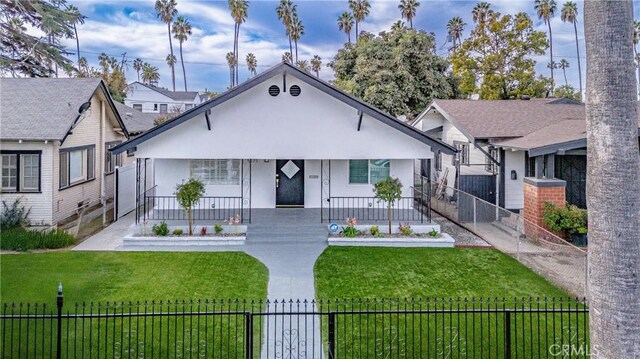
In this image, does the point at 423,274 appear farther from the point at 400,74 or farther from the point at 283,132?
the point at 400,74

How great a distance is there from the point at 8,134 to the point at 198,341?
12656 mm

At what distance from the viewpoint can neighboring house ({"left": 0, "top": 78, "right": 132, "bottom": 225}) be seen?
15.0 metres

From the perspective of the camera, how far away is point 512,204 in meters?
17.1

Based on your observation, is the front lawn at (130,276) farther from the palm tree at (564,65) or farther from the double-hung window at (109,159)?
the palm tree at (564,65)

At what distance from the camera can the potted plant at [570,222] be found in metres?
12.6

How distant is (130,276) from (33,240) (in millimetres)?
4522

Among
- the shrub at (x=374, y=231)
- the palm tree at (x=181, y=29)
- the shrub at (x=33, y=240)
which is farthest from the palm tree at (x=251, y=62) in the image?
the shrub at (x=374, y=231)

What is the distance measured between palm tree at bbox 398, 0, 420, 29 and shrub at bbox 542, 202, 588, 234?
4161cm

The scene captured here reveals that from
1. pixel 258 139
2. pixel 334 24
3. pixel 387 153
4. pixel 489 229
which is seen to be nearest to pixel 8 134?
pixel 258 139

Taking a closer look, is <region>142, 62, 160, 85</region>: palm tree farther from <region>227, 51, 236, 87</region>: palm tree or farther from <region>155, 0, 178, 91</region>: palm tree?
<region>227, 51, 236, 87</region>: palm tree

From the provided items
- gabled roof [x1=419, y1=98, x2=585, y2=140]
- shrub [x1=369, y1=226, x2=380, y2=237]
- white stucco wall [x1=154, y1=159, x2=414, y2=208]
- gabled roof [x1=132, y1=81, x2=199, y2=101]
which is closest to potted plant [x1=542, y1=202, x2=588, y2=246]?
gabled roof [x1=419, y1=98, x2=585, y2=140]

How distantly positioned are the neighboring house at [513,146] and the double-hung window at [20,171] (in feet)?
51.9

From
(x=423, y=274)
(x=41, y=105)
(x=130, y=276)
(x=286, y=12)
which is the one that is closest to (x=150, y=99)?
(x=286, y=12)

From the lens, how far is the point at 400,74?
29812 mm
